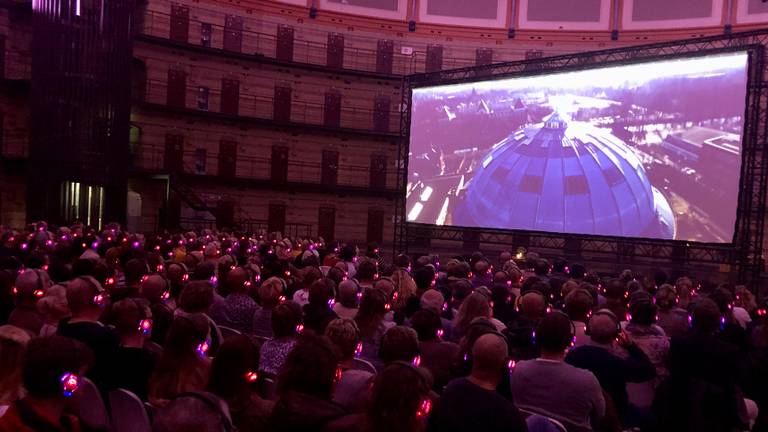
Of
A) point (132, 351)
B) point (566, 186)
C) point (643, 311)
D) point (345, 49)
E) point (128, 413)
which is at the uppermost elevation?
point (345, 49)

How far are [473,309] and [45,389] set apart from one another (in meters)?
3.97

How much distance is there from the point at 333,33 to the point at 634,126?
60.7ft

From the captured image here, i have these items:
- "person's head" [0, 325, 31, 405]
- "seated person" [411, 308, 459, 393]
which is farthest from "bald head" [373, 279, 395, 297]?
"person's head" [0, 325, 31, 405]

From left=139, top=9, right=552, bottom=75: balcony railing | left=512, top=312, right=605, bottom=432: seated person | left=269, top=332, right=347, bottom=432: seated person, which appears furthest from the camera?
left=139, top=9, right=552, bottom=75: balcony railing

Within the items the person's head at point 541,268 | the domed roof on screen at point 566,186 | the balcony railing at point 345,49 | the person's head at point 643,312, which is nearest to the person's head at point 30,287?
the person's head at point 643,312

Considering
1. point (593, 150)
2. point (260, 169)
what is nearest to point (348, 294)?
point (593, 150)

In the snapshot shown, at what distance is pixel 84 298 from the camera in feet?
16.8

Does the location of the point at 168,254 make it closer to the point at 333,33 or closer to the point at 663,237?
the point at 663,237

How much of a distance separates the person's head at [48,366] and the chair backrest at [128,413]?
518mm

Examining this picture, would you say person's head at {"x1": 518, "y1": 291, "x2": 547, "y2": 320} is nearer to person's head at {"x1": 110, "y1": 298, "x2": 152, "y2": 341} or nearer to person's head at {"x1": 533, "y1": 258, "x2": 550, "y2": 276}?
person's head at {"x1": 110, "y1": 298, "x2": 152, "y2": 341}

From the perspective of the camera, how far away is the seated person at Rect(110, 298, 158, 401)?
454 centimetres

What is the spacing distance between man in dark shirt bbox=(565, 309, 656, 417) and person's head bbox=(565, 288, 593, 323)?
1.12 metres

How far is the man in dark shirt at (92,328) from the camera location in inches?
180

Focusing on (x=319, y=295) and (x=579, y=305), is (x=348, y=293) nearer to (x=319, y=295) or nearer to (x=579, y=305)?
(x=319, y=295)
